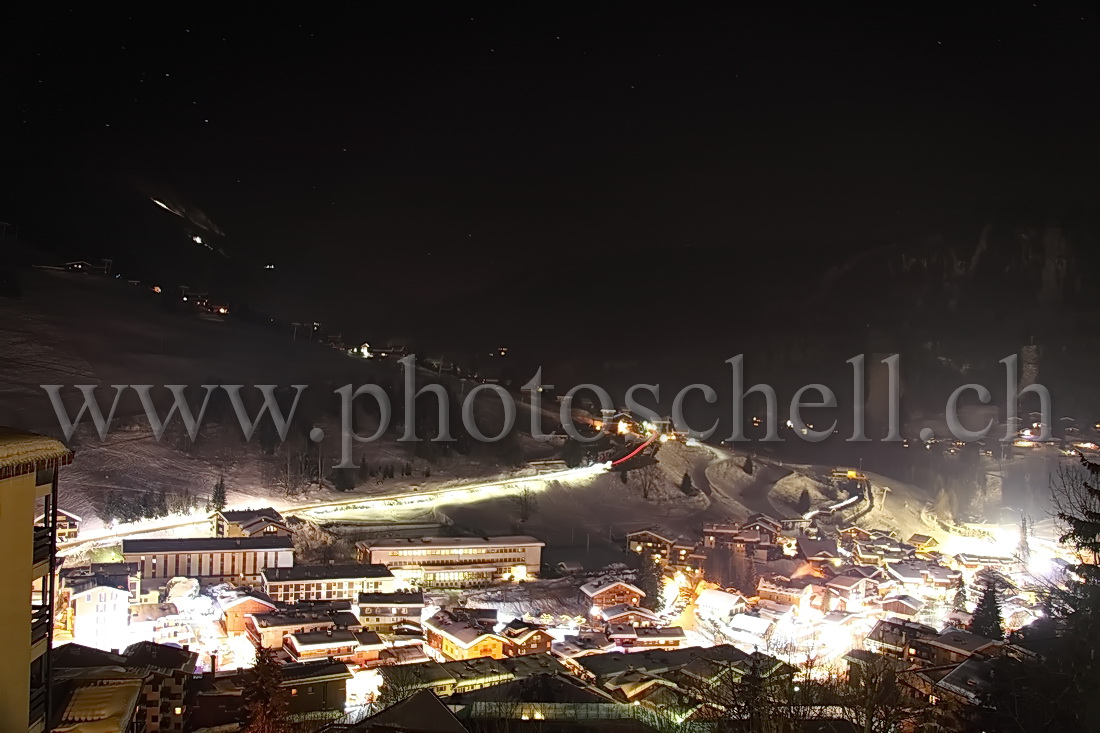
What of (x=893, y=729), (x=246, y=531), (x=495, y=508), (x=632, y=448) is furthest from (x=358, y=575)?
(x=632, y=448)

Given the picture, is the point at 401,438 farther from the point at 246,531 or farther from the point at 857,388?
the point at 857,388

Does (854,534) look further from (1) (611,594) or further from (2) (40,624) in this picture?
(2) (40,624)

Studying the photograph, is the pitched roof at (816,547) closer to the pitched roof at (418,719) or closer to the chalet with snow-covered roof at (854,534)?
the chalet with snow-covered roof at (854,534)

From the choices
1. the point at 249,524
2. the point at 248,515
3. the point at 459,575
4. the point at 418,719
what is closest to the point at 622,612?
the point at 459,575

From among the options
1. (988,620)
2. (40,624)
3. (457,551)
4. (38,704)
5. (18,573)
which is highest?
(18,573)

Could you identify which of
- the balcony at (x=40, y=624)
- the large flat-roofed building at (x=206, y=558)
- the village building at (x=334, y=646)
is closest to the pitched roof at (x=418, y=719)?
the balcony at (x=40, y=624)

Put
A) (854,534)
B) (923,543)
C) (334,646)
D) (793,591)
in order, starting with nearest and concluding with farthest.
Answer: (334,646) < (793,591) < (923,543) < (854,534)

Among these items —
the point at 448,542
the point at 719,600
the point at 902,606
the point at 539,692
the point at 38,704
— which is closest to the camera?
the point at 38,704

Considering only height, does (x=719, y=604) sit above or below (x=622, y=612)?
below
